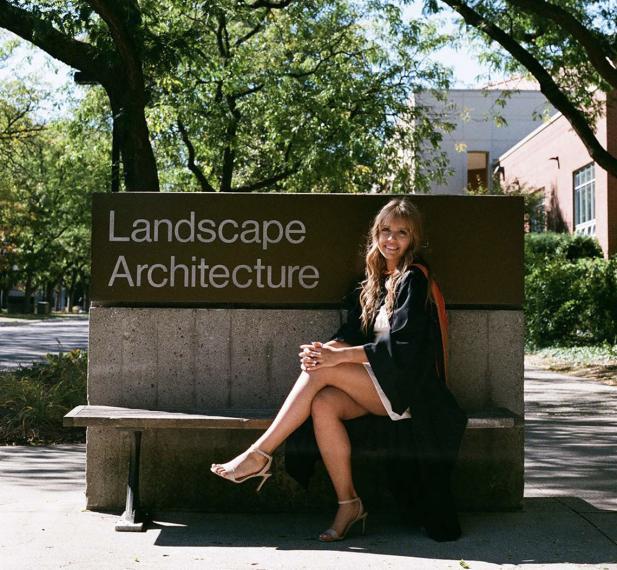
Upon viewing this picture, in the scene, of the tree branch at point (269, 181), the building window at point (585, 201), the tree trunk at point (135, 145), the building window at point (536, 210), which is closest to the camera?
the tree trunk at point (135, 145)

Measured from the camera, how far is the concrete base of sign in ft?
18.4

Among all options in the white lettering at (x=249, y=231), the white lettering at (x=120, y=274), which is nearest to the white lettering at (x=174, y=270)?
the white lettering at (x=120, y=274)

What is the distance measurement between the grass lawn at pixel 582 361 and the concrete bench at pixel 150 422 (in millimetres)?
10593

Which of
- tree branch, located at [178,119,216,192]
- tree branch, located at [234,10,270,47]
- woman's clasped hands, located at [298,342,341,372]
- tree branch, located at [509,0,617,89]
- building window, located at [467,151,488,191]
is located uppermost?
building window, located at [467,151,488,191]

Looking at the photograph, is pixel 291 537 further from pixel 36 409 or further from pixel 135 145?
pixel 135 145

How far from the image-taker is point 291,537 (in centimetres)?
497

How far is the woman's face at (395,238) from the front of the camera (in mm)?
5141

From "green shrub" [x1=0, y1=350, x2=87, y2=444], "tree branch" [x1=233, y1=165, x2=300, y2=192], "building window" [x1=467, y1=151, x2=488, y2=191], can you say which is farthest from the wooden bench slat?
"building window" [x1=467, y1=151, x2=488, y2=191]

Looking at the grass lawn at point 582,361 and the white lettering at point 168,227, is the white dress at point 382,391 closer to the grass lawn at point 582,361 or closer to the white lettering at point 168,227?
the white lettering at point 168,227

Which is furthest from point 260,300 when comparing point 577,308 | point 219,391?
point 577,308

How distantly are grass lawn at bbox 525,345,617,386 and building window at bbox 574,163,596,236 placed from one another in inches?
455

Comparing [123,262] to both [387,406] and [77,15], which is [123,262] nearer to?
[387,406]

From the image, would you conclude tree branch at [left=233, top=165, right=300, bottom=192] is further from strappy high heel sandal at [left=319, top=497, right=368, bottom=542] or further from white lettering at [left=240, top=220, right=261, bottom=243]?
strappy high heel sandal at [left=319, top=497, right=368, bottom=542]

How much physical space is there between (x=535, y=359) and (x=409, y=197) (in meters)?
15.3
